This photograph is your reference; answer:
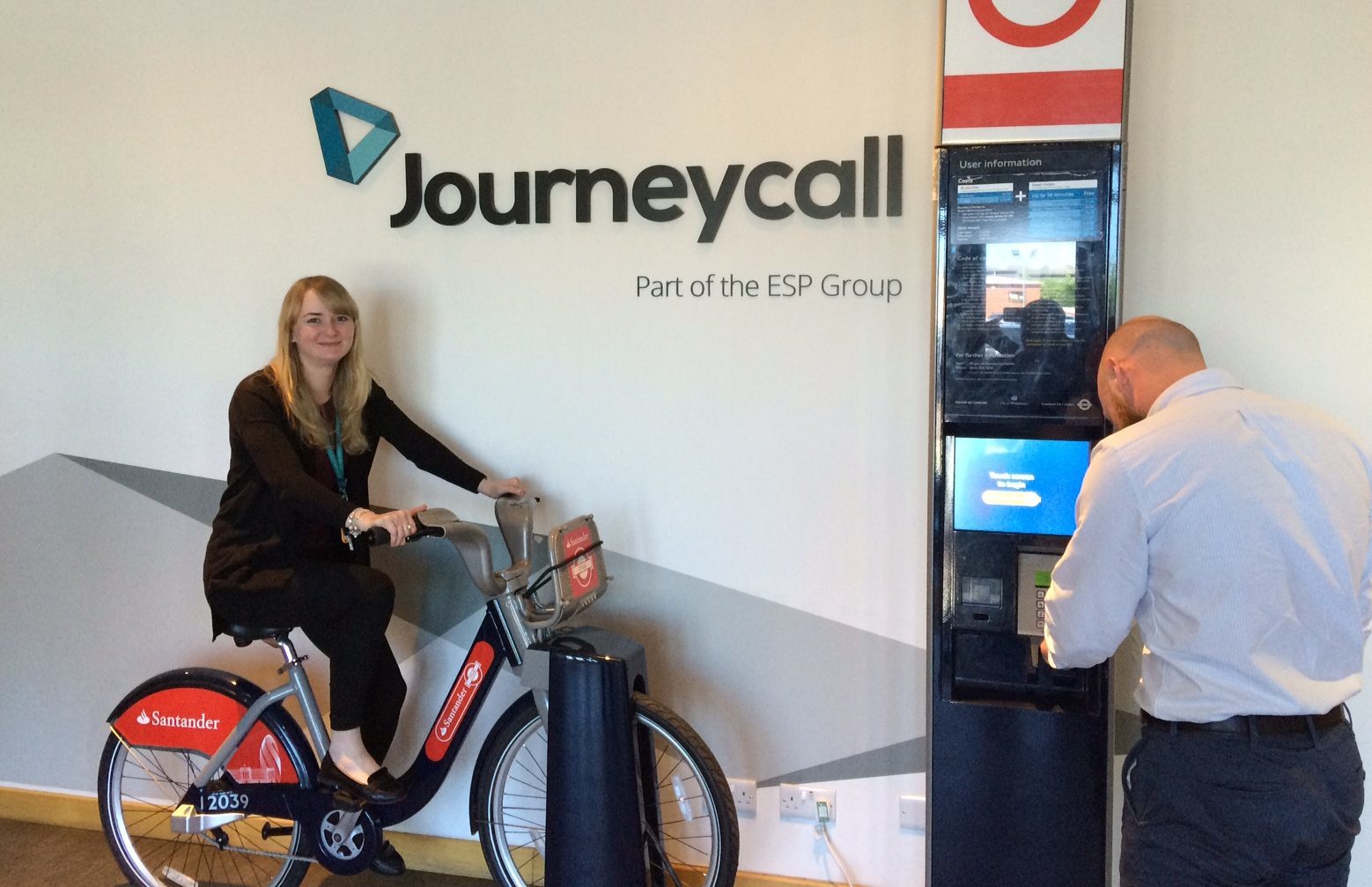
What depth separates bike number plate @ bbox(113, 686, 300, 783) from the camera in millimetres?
2662

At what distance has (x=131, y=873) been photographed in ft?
9.31

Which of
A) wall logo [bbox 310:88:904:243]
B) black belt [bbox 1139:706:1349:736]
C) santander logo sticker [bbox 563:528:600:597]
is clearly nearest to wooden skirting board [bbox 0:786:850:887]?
santander logo sticker [bbox 563:528:600:597]

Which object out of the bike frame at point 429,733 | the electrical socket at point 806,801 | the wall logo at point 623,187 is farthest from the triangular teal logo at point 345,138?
the electrical socket at point 806,801

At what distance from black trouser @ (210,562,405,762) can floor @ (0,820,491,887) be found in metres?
0.69

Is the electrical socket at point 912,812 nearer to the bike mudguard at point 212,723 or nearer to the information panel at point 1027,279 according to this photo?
the information panel at point 1027,279

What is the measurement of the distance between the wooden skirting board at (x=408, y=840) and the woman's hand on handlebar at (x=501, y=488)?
3.74 ft

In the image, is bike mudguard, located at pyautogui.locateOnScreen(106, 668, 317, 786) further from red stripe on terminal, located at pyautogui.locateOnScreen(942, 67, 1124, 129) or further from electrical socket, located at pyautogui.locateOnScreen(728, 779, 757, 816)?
red stripe on terminal, located at pyautogui.locateOnScreen(942, 67, 1124, 129)

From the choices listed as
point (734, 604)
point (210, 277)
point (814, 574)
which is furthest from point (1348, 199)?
point (210, 277)

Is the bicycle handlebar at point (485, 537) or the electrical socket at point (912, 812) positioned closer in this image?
the bicycle handlebar at point (485, 537)

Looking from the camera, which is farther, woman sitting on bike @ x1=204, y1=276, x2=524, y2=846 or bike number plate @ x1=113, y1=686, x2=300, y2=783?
bike number plate @ x1=113, y1=686, x2=300, y2=783

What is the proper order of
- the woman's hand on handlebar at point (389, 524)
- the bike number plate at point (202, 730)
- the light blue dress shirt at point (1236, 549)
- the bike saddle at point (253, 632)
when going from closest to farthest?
the light blue dress shirt at point (1236, 549)
the woman's hand on handlebar at point (389, 524)
the bike saddle at point (253, 632)
the bike number plate at point (202, 730)

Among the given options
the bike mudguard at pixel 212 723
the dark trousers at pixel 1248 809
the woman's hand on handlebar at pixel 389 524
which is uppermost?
the woman's hand on handlebar at pixel 389 524

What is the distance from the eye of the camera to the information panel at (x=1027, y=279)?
1.99 metres

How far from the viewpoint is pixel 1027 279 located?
2.01 m
